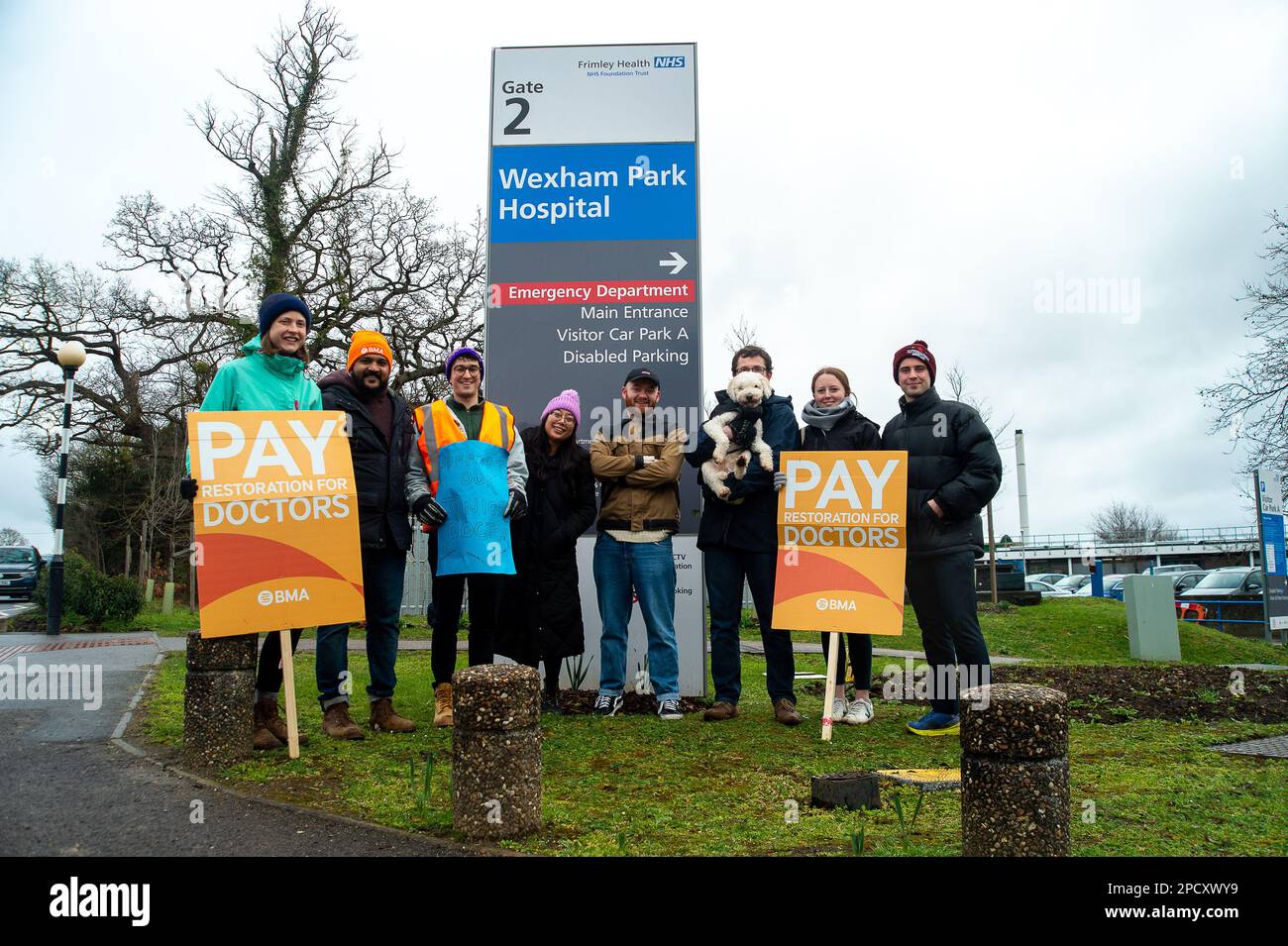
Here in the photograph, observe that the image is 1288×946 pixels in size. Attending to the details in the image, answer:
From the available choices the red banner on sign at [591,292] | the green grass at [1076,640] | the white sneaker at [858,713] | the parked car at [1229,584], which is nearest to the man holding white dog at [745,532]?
the white sneaker at [858,713]

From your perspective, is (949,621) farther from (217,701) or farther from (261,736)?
(217,701)

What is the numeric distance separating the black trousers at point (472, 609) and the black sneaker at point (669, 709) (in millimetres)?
1317

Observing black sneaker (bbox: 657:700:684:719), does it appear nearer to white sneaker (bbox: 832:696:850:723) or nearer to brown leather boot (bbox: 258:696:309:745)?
white sneaker (bbox: 832:696:850:723)

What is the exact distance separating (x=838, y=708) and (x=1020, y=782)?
3.31 meters

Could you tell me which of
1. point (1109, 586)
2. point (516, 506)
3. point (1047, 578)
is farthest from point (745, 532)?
point (1047, 578)

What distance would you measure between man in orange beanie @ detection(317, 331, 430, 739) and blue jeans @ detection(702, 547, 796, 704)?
200 centimetres

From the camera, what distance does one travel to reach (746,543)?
19.7 ft

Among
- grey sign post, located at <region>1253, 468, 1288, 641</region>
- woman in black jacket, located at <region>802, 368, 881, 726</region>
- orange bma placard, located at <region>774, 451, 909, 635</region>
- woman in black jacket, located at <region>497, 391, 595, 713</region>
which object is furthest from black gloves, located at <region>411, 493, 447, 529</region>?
grey sign post, located at <region>1253, 468, 1288, 641</region>

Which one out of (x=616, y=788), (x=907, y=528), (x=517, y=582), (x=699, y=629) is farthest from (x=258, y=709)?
(x=907, y=528)

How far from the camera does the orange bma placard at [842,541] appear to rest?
18.3 ft

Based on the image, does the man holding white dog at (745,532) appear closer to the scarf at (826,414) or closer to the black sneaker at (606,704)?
the scarf at (826,414)

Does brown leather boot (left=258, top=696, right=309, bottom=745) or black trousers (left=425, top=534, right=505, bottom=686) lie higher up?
black trousers (left=425, top=534, right=505, bottom=686)

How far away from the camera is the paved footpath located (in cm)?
324
